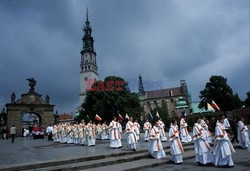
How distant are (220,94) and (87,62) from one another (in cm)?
5473

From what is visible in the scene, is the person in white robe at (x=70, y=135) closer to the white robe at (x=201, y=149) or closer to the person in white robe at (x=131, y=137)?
the person in white robe at (x=131, y=137)

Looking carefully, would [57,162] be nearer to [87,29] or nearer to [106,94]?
[106,94]

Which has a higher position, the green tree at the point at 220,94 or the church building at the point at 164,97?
the church building at the point at 164,97

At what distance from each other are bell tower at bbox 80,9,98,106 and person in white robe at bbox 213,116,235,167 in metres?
76.9

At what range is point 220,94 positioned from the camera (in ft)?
180

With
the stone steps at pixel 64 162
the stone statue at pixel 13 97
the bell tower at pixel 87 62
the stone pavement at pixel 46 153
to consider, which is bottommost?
the stone steps at pixel 64 162

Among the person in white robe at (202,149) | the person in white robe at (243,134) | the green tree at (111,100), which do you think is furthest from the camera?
the green tree at (111,100)

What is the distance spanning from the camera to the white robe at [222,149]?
27.9ft

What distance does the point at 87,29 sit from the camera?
95750 millimetres

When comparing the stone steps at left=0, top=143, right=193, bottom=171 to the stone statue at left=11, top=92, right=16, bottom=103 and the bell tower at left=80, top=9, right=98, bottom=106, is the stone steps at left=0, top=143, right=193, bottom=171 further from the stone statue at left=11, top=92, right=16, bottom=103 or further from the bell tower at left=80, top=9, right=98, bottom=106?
the bell tower at left=80, top=9, right=98, bottom=106

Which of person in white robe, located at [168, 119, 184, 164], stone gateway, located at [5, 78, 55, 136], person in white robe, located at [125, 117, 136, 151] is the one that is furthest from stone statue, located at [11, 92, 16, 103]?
person in white robe, located at [168, 119, 184, 164]

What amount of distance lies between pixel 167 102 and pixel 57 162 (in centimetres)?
8730

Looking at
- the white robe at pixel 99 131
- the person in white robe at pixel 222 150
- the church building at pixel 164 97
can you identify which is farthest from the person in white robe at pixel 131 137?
the church building at pixel 164 97

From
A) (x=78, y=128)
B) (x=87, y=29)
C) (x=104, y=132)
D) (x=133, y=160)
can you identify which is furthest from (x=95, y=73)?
(x=133, y=160)
